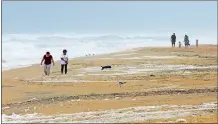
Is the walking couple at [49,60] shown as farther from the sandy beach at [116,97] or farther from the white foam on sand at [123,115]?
the white foam on sand at [123,115]

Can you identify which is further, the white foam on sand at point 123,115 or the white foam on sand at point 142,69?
the white foam on sand at point 142,69

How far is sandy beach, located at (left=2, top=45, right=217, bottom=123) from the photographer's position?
15203 mm

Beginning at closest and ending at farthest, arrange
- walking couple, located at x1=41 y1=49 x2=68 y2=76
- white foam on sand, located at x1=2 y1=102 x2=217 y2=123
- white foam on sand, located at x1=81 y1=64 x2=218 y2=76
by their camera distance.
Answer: white foam on sand, located at x1=2 y1=102 x2=217 y2=123
walking couple, located at x1=41 y1=49 x2=68 y2=76
white foam on sand, located at x1=81 y1=64 x2=218 y2=76

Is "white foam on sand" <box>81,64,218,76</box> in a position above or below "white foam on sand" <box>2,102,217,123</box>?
above

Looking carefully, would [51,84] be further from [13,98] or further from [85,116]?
[85,116]

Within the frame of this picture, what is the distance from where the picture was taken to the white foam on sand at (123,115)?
48.1ft

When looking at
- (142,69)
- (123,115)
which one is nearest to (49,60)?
(142,69)

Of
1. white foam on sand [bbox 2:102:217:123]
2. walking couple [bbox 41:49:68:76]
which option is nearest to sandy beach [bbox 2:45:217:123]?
white foam on sand [bbox 2:102:217:123]

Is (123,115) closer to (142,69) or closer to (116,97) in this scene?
(116,97)

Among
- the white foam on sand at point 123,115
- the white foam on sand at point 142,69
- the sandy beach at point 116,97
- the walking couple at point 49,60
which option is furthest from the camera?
the white foam on sand at point 142,69

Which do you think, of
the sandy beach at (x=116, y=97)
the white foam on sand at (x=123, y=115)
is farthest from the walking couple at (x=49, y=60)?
the white foam on sand at (x=123, y=115)

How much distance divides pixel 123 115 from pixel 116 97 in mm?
4274

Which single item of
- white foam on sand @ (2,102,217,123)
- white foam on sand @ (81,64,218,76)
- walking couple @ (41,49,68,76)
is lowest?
white foam on sand @ (2,102,217,123)

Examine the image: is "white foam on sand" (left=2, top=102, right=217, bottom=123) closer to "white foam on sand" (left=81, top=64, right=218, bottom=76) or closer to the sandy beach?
the sandy beach
